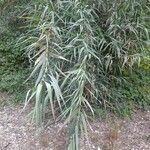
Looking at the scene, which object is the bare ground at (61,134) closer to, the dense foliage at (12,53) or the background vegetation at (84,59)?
the background vegetation at (84,59)

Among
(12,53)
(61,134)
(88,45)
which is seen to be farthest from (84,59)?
(12,53)

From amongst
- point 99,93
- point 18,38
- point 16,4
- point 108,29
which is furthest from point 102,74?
point 16,4

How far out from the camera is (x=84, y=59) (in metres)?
2.84

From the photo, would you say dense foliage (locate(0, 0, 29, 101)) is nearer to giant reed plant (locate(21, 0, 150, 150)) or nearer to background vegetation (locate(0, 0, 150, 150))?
background vegetation (locate(0, 0, 150, 150))

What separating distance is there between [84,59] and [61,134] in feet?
2.17

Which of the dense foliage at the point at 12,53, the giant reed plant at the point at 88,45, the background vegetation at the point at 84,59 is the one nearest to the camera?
the background vegetation at the point at 84,59

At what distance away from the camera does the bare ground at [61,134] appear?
9.57 ft

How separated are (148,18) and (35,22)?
1063 millimetres

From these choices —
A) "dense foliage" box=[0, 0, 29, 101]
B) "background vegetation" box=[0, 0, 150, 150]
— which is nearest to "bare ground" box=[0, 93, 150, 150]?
"background vegetation" box=[0, 0, 150, 150]

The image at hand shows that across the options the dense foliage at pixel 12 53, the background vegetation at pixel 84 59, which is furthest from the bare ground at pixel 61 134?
the dense foliage at pixel 12 53

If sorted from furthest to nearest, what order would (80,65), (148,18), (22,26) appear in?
1. (22,26)
2. (148,18)
3. (80,65)

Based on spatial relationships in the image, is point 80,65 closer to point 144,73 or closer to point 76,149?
point 76,149

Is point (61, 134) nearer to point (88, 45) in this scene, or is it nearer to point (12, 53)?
point (88, 45)

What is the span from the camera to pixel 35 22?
3.41 metres
